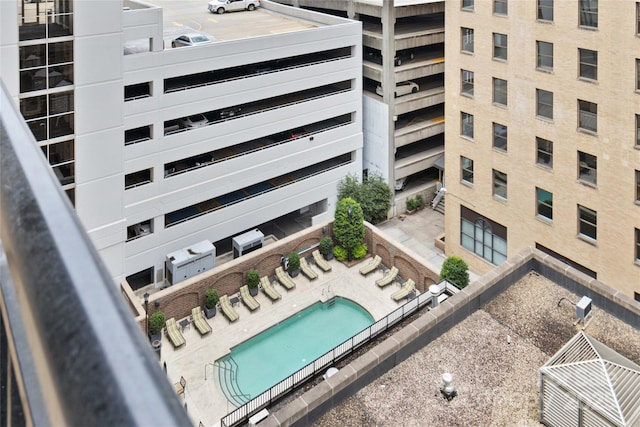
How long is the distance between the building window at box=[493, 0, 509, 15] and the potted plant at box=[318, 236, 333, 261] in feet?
56.9

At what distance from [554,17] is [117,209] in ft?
78.8

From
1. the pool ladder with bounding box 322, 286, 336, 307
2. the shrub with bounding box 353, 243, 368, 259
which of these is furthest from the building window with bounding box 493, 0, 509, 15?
the pool ladder with bounding box 322, 286, 336, 307

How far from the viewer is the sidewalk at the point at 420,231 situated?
38.2m

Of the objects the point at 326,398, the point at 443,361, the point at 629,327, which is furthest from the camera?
the point at 629,327

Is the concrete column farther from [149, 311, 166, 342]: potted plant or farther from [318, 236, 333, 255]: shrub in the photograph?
[149, 311, 166, 342]: potted plant

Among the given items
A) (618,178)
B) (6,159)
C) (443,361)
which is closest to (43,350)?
(6,159)

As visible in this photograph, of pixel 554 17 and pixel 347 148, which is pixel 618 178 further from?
pixel 347 148

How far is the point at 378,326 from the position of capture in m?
22.2

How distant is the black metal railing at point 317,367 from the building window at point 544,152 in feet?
35.5

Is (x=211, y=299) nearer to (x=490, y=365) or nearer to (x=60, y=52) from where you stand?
(x=60, y=52)

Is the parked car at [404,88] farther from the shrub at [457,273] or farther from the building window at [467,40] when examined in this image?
the shrub at [457,273]

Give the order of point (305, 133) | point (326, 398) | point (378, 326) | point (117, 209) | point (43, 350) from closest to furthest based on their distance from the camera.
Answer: point (43, 350) → point (326, 398) → point (378, 326) → point (117, 209) → point (305, 133)

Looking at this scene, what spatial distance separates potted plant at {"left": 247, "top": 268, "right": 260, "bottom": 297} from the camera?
34.7m

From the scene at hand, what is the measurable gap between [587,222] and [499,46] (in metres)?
10.2
